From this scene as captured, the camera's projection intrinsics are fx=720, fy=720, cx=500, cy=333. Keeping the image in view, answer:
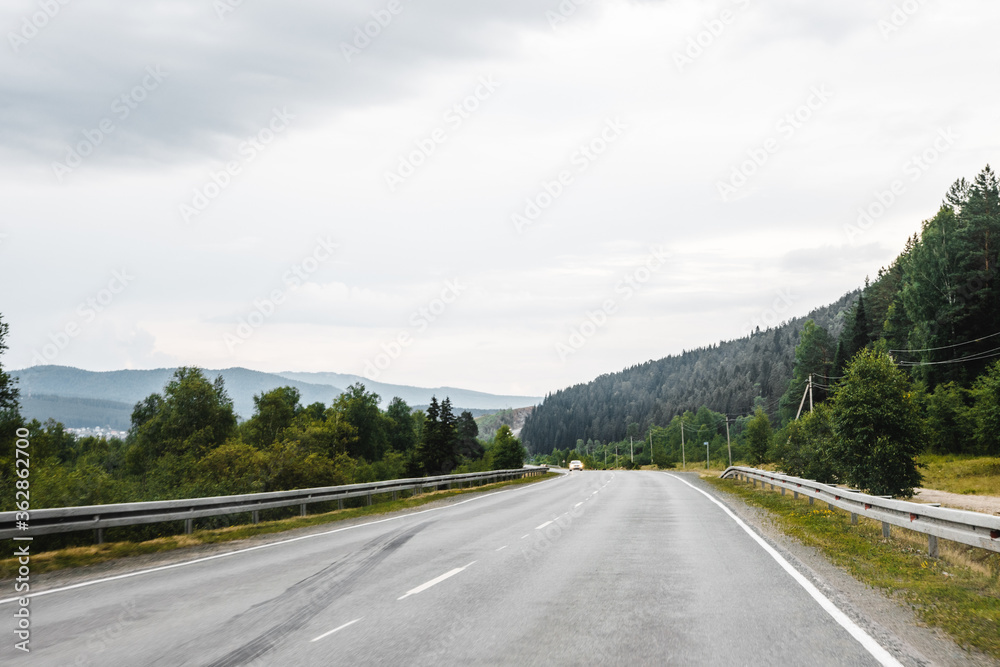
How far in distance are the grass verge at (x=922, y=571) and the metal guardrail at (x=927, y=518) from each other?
40cm

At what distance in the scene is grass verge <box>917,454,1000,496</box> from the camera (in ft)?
123

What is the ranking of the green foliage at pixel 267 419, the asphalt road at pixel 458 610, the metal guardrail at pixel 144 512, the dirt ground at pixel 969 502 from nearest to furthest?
the asphalt road at pixel 458 610 < the metal guardrail at pixel 144 512 < the dirt ground at pixel 969 502 < the green foliage at pixel 267 419

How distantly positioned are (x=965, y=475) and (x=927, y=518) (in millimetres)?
38284

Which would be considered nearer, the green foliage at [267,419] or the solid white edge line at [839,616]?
the solid white edge line at [839,616]

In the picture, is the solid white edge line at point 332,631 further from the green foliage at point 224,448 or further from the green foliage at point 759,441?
the green foliage at point 759,441

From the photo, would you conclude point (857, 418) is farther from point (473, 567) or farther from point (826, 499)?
point (473, 567)

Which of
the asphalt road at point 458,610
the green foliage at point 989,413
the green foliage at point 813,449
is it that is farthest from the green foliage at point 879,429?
the green foliage at point 989,413

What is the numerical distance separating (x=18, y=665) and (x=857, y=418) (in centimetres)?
2783

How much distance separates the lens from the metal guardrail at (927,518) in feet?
27.8

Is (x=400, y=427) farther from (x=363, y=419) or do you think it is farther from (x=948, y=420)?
(x=948, y=420)

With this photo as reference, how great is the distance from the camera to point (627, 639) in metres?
5.98

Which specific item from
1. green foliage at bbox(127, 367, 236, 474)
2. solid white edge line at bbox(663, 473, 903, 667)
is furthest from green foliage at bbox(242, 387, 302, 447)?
solid white edge line at bbox(663, 473, 903, 667)

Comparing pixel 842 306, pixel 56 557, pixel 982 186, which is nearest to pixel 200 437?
pixel 56 557

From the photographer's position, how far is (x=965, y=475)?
43938 mm
